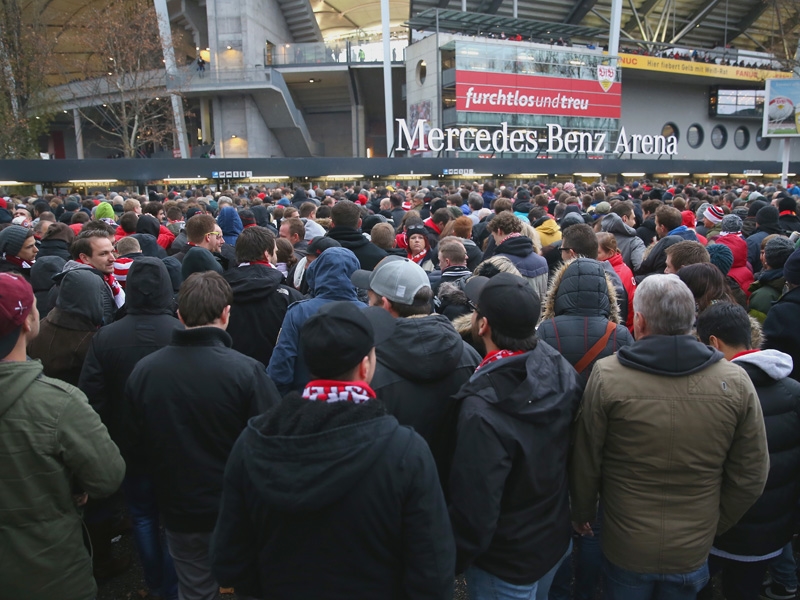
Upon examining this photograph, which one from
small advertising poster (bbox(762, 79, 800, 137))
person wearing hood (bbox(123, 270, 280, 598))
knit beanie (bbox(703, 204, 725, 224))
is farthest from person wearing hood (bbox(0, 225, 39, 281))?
small advertising poster (bbox(762, 79, 800, 137))

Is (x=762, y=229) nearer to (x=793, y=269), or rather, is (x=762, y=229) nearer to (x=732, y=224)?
(x=732, y=224)

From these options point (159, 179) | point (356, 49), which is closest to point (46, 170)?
point (159, 179)

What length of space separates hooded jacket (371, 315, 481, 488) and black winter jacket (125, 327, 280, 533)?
709mm

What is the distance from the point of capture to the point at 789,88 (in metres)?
21.7

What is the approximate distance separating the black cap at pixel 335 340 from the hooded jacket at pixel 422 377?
588mm

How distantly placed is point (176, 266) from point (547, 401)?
13.7ft

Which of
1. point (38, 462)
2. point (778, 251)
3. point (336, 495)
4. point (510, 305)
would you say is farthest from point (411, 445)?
point (778, 251)

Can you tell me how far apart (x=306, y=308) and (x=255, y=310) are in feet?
2.24

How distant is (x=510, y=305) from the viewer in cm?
230

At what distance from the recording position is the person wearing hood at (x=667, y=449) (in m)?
2.25

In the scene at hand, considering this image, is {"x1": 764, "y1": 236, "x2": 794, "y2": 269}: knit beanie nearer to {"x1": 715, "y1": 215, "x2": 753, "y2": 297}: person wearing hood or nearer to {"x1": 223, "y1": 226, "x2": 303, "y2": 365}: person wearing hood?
{"x1": 715, "y1": 215, "x2": 753, "y2": 297}: person wearing hood

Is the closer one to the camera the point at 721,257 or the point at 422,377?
the point at 422,377

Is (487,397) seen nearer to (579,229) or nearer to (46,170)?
(579,229)

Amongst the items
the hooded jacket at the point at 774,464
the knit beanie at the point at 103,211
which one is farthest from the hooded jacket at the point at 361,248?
the knit beanie at the point at 103,211
